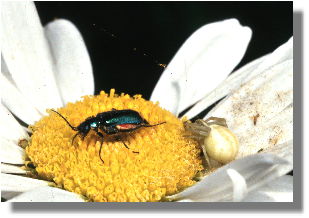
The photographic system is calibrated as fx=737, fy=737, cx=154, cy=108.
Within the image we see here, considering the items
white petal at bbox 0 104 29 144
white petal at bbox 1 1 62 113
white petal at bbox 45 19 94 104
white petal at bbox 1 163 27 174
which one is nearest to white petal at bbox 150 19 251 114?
white petal at bbox 45 19 94 104

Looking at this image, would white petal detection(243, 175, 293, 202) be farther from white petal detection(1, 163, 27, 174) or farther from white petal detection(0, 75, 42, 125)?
white petal detection(0, 75, 42, 125)

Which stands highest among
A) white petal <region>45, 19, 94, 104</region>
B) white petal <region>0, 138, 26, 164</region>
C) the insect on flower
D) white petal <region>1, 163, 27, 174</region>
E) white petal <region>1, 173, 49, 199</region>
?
white petal <region>45, 19, 94, 104</region>

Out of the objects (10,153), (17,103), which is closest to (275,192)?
(10,153)

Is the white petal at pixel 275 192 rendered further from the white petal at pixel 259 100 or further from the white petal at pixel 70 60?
the white petal at pixel 70 60

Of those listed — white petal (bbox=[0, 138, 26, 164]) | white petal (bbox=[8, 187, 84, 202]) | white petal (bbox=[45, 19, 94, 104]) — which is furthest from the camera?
white petal (bbox=[45, 19, 94, 104])

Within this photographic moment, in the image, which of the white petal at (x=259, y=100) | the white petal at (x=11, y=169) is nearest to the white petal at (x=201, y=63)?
the white petal at (x=259, y=100)

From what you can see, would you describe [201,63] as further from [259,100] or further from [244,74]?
[259,100]

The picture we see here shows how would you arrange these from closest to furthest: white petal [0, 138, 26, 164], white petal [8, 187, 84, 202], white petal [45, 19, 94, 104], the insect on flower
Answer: white petal [8, 187, 84, 202] < the insect on flower < white petal [0, 138, 26, 164] < white petal [45, 19, 94, 104]
